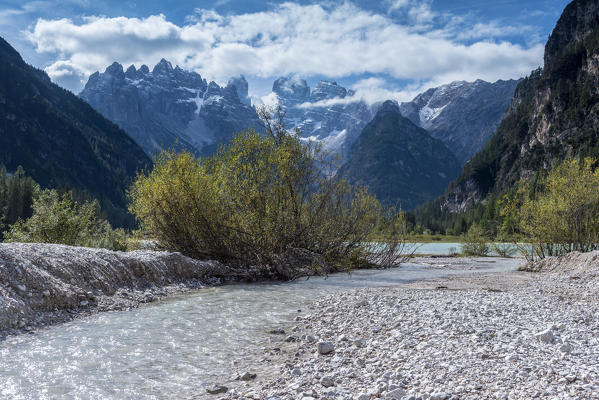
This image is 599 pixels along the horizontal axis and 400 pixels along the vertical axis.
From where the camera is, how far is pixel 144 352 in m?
10.0

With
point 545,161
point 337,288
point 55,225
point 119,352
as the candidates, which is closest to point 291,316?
point 119,352

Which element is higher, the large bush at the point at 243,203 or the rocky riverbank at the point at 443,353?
the large bush at the point at 243,203

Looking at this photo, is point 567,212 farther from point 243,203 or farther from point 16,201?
point 16,201

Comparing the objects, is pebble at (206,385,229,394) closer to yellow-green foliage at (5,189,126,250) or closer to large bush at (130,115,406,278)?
large bush at (130,115,406,278)

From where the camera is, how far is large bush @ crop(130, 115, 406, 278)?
82.3ft

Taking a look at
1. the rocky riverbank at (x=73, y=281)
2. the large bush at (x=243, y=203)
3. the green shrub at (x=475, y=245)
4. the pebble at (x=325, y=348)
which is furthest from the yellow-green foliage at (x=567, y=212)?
the green shrub at (x=475, y=245)

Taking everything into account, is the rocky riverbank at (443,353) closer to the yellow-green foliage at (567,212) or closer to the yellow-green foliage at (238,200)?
the yellow-green foliage at (238,200)

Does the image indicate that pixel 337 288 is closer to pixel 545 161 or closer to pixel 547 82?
pixel 545 161

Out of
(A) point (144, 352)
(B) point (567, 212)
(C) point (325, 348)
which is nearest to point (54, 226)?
(A) point (144, 352)

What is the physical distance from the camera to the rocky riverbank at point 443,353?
6.47m

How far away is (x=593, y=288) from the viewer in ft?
63.3

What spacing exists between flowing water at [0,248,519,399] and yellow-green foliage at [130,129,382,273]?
8982 mm

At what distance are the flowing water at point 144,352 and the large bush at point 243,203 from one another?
29.2ft

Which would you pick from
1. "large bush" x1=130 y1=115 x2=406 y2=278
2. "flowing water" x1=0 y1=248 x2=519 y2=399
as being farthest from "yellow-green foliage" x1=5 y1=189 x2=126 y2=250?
"flowing water" x1=0 y1=248 x2=519 y2=399
